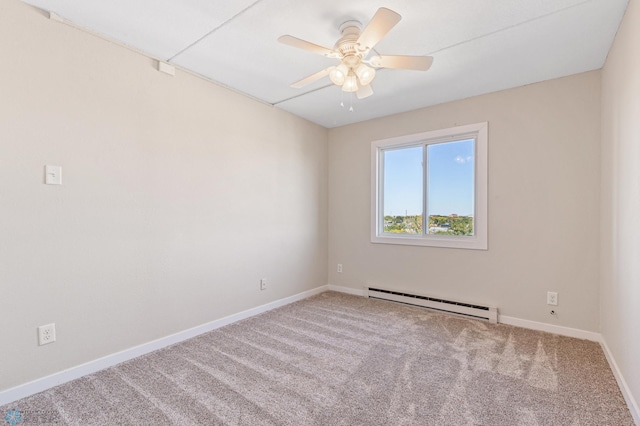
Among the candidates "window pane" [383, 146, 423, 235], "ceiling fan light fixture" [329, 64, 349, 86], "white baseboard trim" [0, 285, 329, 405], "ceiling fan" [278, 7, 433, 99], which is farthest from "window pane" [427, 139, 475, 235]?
"white baseboard trim" [0, 285, 329, 405]

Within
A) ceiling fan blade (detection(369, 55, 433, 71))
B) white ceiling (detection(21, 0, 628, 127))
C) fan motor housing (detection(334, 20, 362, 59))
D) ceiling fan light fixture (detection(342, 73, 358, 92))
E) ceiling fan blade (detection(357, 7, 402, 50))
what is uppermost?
white ceiling (detection(21, 0, 628, 127))

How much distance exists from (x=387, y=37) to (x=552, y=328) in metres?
2.94

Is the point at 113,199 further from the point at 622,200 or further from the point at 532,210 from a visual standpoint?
the point at 532,210

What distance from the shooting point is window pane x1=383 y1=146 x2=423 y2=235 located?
363 centimetres

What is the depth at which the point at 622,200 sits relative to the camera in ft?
6.32

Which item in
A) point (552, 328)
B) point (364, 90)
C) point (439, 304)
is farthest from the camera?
point (439, 304)

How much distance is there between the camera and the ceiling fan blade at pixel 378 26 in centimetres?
149

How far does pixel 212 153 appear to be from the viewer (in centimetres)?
284

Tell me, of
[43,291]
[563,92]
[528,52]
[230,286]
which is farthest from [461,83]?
[43,291]

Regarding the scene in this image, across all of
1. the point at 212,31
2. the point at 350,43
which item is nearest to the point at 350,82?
the point at 350,43

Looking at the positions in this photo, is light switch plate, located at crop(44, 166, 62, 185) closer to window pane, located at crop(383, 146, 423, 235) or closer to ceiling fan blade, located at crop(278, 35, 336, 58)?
ceiling fan blade, located at crop(278, 35, 336, 58)

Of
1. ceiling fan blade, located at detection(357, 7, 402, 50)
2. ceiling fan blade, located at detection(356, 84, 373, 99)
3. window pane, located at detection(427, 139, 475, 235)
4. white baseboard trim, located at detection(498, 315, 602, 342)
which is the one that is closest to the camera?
ceiling fan blade, located at detection(357, 7, 402, 50)

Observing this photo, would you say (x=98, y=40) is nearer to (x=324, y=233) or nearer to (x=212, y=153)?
(x=212, y=153)

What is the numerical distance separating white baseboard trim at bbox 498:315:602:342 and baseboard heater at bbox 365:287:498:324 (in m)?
0.12
